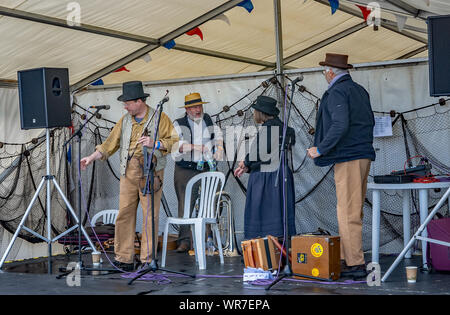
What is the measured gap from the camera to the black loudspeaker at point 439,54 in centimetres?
457

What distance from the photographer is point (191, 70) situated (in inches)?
366

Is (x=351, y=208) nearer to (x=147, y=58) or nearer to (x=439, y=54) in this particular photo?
(x=439, y=54)

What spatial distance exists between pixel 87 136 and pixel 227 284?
3778 millimetres

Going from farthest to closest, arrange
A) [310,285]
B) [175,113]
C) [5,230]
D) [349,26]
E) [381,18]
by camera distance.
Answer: [349,26] → [381,18] → [175,113] → [5,230] → [310,285]

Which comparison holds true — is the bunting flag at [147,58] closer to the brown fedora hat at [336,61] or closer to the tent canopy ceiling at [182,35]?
the tent canopy ceiling at [182,35]

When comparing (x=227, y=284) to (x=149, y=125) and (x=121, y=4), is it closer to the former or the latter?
(x=149, y=125)

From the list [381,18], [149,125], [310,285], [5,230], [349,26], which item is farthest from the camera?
[349,26]

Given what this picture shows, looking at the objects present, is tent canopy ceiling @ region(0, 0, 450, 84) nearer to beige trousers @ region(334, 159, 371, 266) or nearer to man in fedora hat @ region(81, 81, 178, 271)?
man in fedora hat @ region(81, 81, 178, 271)

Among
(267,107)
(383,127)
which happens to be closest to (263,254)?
(267,107)

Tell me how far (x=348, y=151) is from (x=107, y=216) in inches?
153

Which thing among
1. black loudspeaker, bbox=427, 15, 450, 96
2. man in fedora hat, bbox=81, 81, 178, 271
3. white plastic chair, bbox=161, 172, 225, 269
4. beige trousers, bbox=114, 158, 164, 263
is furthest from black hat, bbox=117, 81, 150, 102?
black loudspeaker, bbox=427, 15, 450, 96

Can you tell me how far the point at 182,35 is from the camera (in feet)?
26.5

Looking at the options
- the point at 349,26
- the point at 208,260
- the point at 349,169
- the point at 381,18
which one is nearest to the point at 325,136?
the point at 349,169

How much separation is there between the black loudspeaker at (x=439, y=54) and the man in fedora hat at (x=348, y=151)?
0.70 metres
